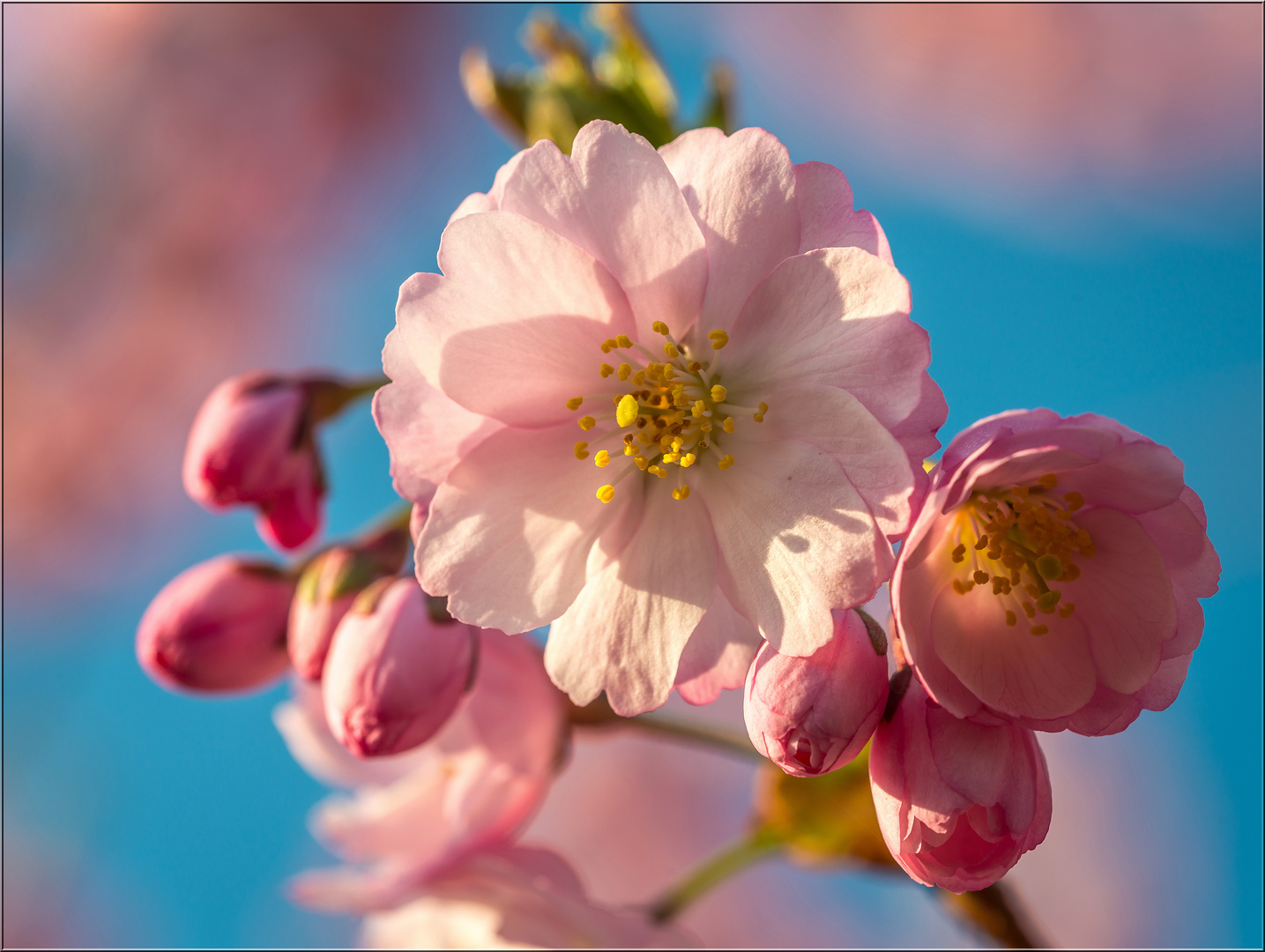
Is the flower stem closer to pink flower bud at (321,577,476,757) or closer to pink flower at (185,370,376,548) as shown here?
pink flower bud at (321,577,476,757)

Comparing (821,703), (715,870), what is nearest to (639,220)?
(821,703)

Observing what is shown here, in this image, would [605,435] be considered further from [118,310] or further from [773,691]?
[118,310]

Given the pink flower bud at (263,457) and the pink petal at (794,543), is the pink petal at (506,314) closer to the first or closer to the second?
the pink petal at (794,543)

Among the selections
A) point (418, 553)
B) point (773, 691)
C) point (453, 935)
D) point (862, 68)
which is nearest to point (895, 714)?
point (773, 691)

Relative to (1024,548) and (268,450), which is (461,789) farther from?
(1024,548)

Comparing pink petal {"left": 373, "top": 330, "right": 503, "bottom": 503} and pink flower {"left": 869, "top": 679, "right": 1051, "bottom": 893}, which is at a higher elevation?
pink petal {"left": 373, "top": 330, "right": 503, "bottom": 503}

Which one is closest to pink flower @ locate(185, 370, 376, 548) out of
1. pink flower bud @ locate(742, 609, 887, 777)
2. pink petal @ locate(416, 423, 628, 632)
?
pink petal @ locate(416, 423, 628, 632)

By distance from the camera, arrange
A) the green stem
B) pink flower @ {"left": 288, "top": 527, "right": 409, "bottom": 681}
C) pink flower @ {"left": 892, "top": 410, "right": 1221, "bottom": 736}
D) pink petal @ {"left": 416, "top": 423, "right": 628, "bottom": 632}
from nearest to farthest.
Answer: pink flower @ {"left": 892, "top": 410, "right": 1221, "bottom": 736}
pink petal @ {"left": 416, "top": 423, "right": 628, "bottom": 632}
pink flower @ {"left": 288, "top": 527, "right": 409, "bottom": 681}
the green stem
